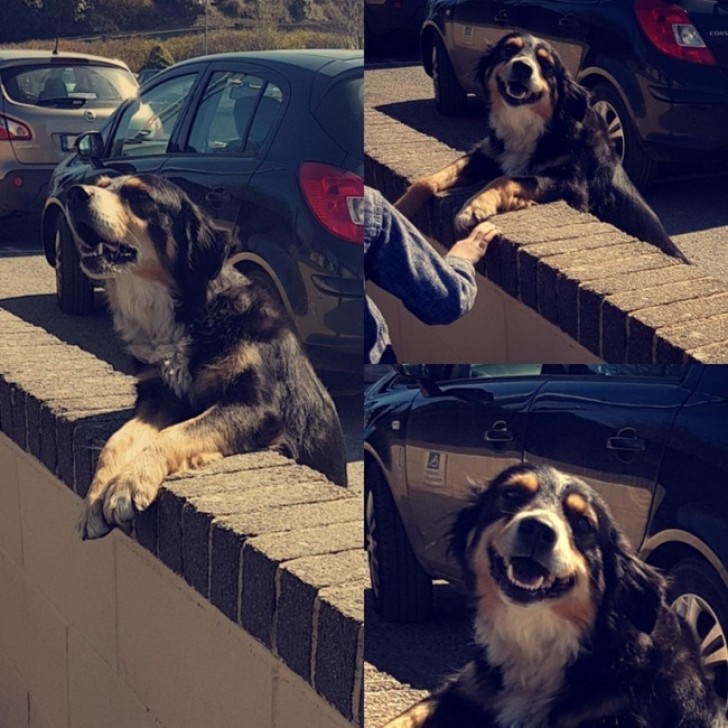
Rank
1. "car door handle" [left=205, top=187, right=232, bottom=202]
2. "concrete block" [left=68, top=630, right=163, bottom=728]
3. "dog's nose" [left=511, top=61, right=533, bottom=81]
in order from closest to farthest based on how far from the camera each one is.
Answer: "dog's nose" [left=511, top=61, right=533, bottom=81] < "car door handle" [left=205, top=187, right=232, bottom=202] < "concrete block" [left=68, top=630, right=163, bottom=728]

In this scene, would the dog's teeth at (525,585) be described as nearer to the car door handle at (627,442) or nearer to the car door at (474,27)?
the car door handle at (627,442)

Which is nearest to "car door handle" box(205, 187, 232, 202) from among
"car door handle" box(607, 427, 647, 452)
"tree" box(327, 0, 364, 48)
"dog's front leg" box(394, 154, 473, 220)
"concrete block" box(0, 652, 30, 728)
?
"tree" box(327, 0, 364, 48)

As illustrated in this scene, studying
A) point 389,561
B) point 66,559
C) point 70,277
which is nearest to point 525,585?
point 389,561

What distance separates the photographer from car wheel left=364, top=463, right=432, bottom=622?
1744 millimetres

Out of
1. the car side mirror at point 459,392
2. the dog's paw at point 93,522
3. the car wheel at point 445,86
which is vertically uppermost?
the car wheel at point 445,86

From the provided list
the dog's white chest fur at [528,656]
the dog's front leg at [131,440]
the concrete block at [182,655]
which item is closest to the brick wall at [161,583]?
the concrete block at [182,655]

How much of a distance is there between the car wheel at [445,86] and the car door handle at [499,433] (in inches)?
15.3

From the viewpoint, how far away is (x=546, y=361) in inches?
62.1

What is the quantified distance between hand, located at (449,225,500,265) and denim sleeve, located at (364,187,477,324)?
0.01 metres

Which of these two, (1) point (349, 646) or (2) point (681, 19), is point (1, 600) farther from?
(2) point (681, 19)

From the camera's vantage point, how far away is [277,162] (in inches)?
106

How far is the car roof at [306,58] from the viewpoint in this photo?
7.52ft

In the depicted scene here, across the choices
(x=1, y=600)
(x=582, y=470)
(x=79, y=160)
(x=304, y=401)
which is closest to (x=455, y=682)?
(x=582, y=470)

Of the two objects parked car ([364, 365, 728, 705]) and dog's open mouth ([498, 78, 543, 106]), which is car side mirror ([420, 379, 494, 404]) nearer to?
parked car ([364, 365, 728, 705])
